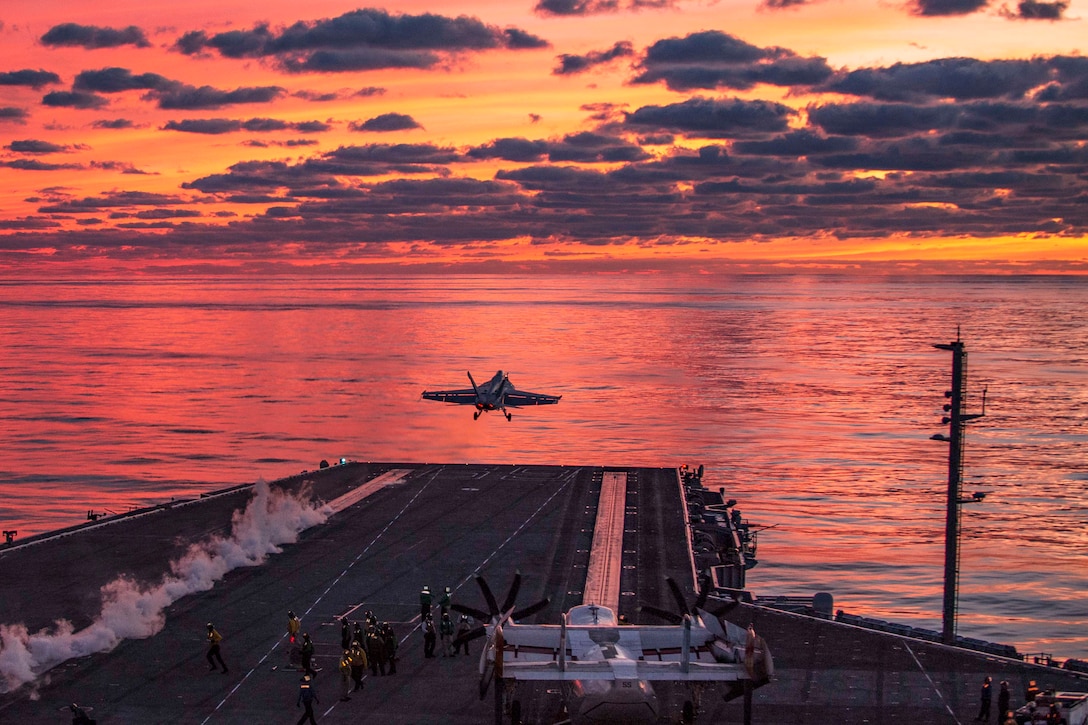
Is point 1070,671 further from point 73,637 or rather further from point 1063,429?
point 1063,429

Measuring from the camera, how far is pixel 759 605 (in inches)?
1925

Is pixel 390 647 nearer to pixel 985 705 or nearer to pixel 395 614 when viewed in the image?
pixel 395 614

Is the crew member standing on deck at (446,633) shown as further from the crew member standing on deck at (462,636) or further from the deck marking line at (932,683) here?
the deck marking line at (932,683)

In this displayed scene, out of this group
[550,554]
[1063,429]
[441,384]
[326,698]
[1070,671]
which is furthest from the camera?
[441,384]

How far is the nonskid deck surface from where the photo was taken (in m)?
35.1

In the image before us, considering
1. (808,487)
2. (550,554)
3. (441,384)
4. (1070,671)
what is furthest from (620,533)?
(441,384)

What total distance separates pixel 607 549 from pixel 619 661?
25381mm

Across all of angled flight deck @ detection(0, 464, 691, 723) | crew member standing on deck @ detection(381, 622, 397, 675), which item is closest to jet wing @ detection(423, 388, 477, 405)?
angled flight deck @ detection(0, 464, 691, 723)

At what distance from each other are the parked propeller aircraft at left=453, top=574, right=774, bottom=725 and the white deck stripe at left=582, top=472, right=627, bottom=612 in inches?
377

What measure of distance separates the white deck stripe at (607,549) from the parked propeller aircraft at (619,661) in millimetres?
9573

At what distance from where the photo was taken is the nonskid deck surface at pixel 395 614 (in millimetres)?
35062

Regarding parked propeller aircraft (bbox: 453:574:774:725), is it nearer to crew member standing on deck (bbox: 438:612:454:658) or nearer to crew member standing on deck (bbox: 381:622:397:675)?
crew member standing on deck (bbox: 381:622:397:675)

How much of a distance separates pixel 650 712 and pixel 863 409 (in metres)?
114

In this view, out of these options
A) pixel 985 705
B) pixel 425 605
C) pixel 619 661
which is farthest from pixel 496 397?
pixel 619 661
